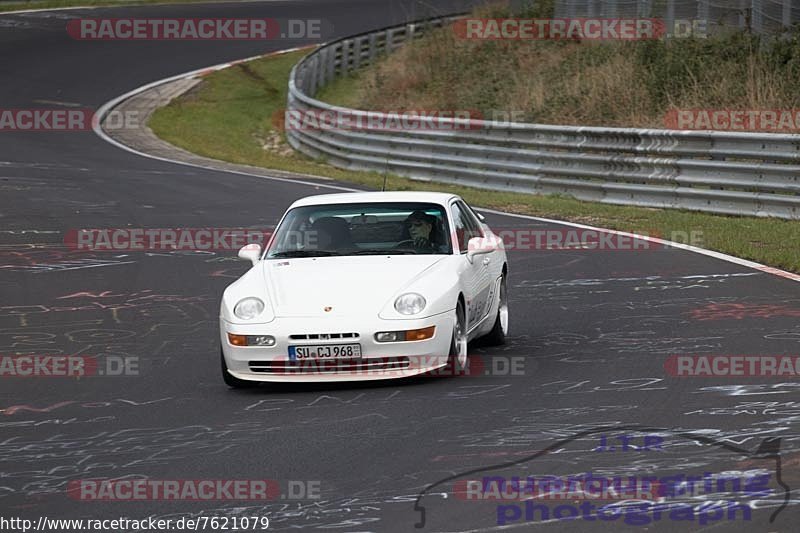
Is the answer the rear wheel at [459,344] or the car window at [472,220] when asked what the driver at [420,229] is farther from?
the rear wheel at [459,344]

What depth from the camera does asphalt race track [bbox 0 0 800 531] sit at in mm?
6277

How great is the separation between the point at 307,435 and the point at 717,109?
699 inches

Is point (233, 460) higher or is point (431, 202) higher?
point (431, 202)

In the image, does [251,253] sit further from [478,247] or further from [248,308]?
[478,247]

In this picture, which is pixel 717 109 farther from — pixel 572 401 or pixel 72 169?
pixel 572 401

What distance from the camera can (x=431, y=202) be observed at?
408 inches

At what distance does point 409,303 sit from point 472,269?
1118mm

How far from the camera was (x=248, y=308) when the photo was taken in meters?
9.07

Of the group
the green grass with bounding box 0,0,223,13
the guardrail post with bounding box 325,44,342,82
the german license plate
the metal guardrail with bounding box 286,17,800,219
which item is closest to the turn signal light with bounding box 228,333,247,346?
the german license plate

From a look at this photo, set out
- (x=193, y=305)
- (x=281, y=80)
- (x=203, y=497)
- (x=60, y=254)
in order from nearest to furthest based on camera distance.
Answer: (x=203, y=497) → (x=193, y=305) → (x=60, y=254) → (x=281, y=80)

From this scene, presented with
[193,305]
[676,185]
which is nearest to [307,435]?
[193,305]

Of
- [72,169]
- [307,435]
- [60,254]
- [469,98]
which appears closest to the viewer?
[307,435]

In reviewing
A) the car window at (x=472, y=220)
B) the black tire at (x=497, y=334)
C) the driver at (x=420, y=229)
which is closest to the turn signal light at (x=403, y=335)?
the driver at (x=420, y=229)

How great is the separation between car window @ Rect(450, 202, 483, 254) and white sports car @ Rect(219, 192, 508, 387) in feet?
0.06
